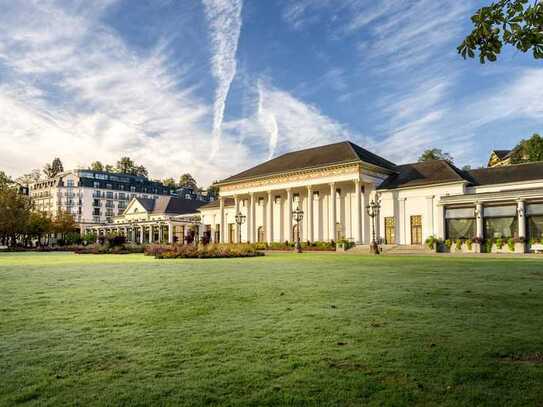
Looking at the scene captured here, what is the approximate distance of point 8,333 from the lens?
6.17 metres

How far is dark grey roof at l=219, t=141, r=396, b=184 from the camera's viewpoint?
50525mm

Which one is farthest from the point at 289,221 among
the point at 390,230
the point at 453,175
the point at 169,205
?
the point at 169,205

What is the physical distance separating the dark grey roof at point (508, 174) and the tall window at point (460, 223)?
469cm

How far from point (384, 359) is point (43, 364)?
382 cm

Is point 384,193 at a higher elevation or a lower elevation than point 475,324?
higher

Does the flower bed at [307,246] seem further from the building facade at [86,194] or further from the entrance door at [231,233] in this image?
the building facade at [86,194]

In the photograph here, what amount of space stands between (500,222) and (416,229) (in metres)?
9.43

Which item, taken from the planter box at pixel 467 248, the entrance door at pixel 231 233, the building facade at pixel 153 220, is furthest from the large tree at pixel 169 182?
the planter box at pixel 467 248

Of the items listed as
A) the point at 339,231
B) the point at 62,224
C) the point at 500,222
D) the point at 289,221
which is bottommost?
the point at 339,231

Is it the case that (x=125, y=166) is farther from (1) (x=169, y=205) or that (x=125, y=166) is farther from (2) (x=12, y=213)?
(2) (x=12, y=213)

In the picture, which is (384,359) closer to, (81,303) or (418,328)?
(418,328)

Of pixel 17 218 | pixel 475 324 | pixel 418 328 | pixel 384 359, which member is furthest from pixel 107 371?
pixel 17 218

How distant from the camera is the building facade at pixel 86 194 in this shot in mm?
110938

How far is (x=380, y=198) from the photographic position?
49.7 m
